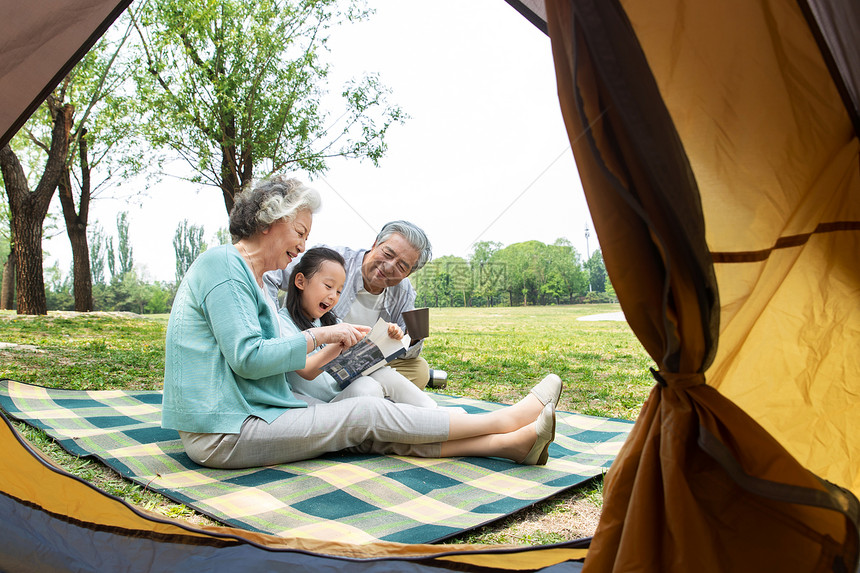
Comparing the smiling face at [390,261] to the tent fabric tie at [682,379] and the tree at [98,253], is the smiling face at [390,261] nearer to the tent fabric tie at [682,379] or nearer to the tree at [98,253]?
the tent fabric tie at [682,379]

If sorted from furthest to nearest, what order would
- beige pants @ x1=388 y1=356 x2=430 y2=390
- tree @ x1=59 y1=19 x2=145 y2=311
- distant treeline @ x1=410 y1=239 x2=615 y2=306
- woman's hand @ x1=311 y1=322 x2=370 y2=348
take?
1. distant treeline @ x1=410 y1=239 x2=615 y2=306
2. tree @ x1=59 y1=19 x2=145 y2=311
3. beige pants @ x1=388 y1=356 x2=430 y2=390
4. woman's hand @ x1=311 y1=322 x2=370 y2=348

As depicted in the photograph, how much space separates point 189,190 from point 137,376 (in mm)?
7121

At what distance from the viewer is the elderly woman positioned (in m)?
1.77

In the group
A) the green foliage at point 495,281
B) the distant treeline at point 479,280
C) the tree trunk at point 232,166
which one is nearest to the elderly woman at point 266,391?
the tree trunk at point 232,166

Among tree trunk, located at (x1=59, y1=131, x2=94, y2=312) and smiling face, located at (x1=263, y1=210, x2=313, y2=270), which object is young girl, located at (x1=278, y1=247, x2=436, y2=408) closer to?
smiling face, located at (x1=263, y1=210, x2=313, y2=270)

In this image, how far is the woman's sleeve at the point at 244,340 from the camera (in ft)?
5.70

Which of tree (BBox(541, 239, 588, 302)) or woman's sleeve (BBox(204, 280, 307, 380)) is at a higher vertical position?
tree (BBox(541, 239, 588, 302))

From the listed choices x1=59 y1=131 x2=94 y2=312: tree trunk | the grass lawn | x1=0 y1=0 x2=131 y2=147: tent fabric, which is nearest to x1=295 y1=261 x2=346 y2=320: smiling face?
the grass lawn

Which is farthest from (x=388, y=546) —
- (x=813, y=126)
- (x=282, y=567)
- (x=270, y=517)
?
(x=813, y=126)

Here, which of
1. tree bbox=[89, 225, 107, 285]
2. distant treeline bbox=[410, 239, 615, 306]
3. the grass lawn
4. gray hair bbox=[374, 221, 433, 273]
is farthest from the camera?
tree bbox=[89, 225, 107, 285]

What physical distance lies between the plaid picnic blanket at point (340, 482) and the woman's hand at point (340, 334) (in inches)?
15.9

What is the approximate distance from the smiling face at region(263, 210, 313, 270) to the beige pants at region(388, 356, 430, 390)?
118 centimetres

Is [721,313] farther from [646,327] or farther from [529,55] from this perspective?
[529,55]

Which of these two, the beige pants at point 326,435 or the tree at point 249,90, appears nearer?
the beige pants at point 326,435
